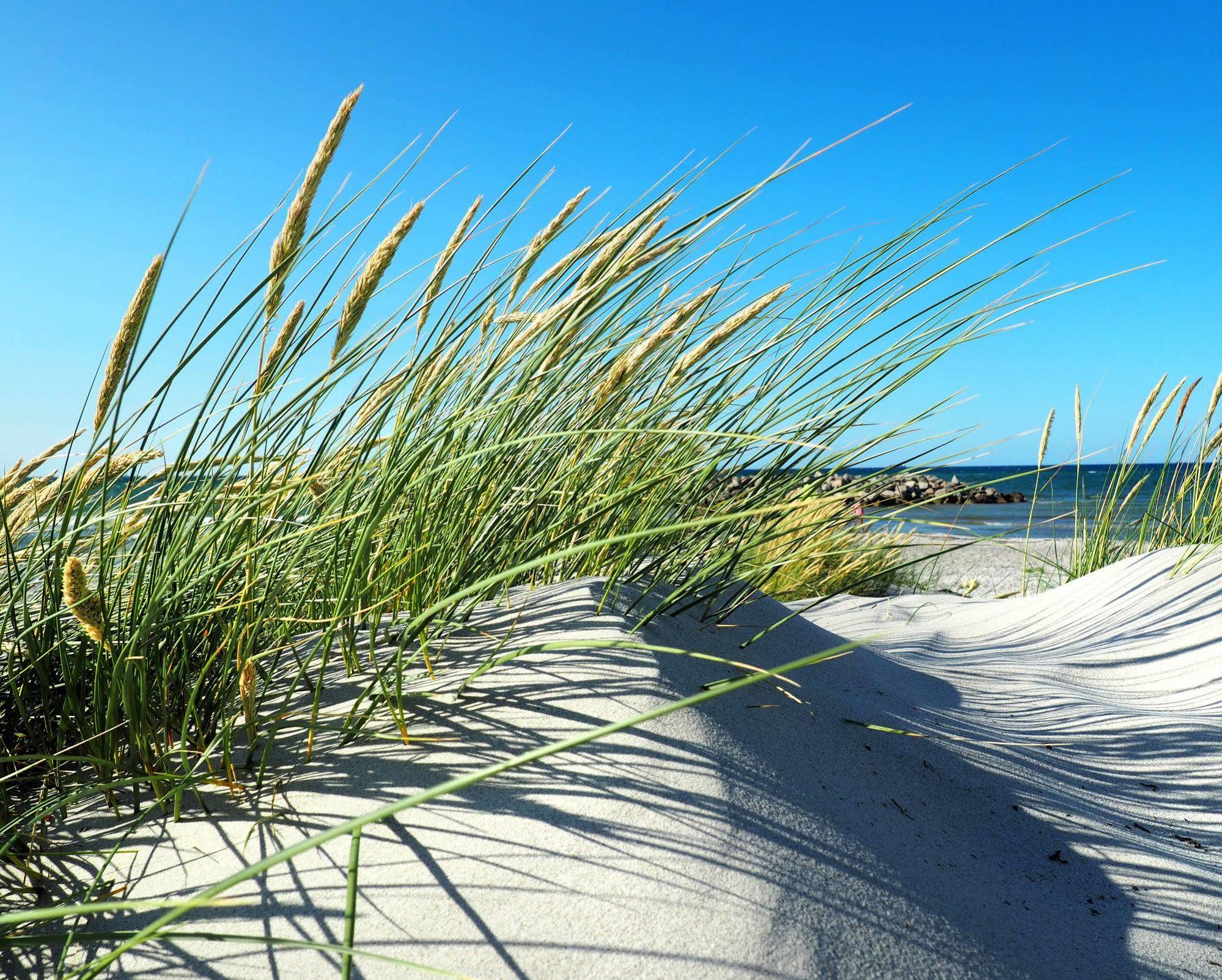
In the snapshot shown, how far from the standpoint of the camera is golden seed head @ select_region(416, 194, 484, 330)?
1.23 metres

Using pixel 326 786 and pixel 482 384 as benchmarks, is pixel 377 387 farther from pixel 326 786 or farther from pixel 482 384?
pixel 326 786

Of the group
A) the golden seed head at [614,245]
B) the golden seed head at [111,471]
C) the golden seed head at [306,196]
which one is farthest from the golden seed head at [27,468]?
the golden seed head at [614,245]

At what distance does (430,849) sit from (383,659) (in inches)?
15.6

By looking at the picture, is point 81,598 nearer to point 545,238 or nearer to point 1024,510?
point 545,238

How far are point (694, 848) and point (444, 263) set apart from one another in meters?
0.85

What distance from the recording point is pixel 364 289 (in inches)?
41.5

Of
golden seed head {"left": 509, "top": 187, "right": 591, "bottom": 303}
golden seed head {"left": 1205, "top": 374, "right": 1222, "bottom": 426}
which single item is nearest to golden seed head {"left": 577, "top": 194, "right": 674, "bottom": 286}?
golden seed head {"left": 509, "top": 187, "right": 591, "bottom": 303}

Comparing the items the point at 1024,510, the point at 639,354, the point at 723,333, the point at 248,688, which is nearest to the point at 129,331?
the point at 248,688

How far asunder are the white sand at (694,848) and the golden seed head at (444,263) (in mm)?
474

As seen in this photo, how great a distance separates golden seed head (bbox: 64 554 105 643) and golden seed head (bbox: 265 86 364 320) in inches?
16.6

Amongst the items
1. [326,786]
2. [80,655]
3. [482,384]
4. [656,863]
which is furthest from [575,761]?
[80,655]

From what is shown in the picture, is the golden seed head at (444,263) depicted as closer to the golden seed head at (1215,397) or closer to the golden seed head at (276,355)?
the golden seed head at (276,355)

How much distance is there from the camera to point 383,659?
126 cm

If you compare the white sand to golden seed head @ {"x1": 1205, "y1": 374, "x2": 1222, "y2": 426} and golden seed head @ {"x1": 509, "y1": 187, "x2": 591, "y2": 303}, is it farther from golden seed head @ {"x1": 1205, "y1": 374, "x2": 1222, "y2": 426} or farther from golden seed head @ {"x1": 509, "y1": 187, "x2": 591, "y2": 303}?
golden seed head @ {"x1": 1205, "y1": 374, "x2": 1222, "y2": 426}
